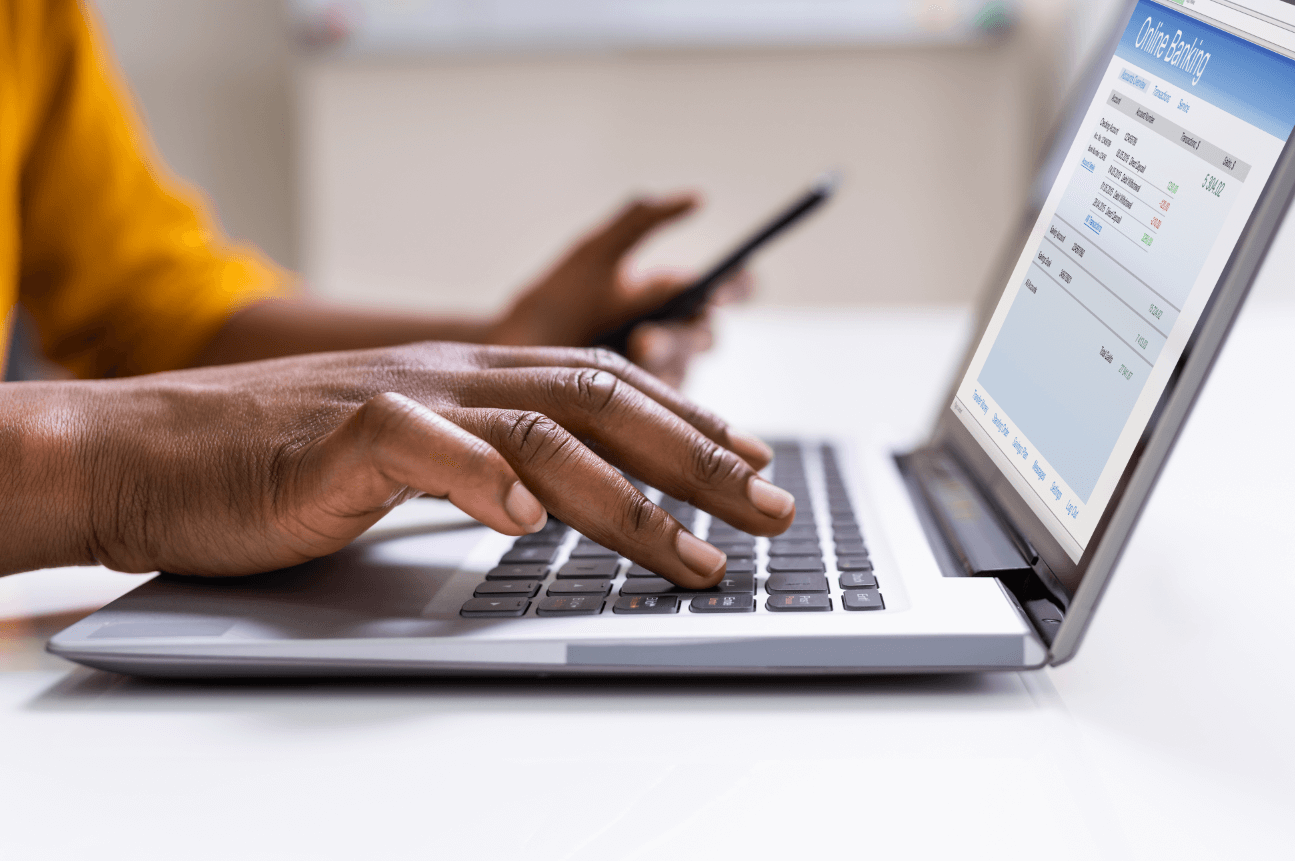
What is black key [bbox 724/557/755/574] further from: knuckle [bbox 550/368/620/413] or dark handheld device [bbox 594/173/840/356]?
dark handheld device [bbox 594/173/840/356]

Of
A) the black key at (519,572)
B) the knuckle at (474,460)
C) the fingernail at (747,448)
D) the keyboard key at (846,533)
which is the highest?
the fingernail at (747,448)

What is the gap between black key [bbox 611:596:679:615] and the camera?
328 millimetres

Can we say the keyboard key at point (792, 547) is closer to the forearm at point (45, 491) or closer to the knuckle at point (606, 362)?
the knuckle at point (606, 362)

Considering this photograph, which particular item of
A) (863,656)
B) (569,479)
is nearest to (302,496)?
(569,479)

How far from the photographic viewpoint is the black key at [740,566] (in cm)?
37

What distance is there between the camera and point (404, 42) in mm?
2172

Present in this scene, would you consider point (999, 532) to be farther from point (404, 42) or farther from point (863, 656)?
point (404, 42)

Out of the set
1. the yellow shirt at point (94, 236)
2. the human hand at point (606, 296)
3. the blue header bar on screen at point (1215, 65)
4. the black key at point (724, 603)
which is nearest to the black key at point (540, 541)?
the black key at point (724, 603)

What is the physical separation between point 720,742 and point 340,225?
7.28 ft

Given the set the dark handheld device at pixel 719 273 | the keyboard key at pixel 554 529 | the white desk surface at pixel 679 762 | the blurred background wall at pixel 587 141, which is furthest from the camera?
the blurred background wall at pixel 587 141

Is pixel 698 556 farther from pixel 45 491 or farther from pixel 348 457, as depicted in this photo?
pixel 45 491

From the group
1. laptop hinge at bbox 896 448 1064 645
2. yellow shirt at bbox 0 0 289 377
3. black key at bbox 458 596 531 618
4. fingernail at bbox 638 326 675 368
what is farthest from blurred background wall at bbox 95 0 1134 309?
black key at bbox 458 596 531 618

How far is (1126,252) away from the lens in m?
0.35

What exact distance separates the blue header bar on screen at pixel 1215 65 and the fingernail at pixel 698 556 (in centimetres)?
21
